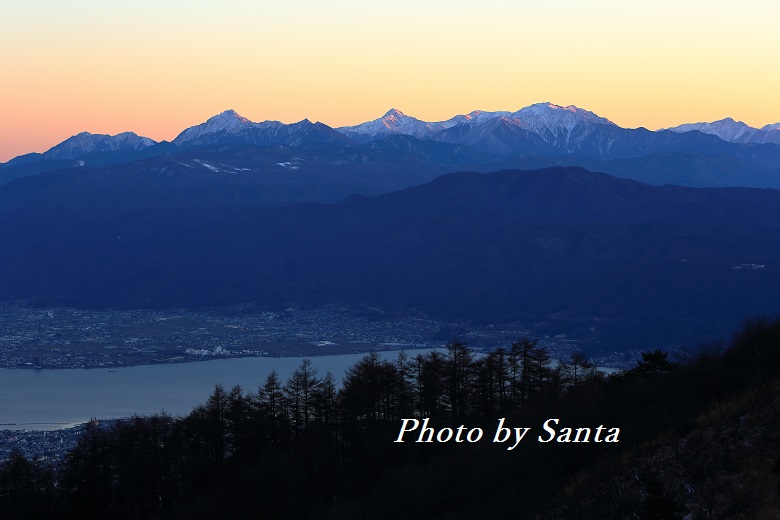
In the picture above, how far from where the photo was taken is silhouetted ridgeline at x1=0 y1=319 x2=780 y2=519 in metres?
25.4

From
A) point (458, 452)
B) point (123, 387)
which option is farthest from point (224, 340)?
point (458, 452)

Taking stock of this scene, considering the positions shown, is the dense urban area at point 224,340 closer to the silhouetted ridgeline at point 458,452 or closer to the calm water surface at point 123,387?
the calm water surface at point 123,387

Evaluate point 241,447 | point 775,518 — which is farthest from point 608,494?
point 241,447

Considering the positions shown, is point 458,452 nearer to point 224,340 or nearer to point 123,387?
point 123,387

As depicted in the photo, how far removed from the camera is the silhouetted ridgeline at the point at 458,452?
2539 centimetres

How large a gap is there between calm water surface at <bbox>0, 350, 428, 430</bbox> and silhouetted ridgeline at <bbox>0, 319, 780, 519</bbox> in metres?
43.3

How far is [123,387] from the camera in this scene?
387 feet

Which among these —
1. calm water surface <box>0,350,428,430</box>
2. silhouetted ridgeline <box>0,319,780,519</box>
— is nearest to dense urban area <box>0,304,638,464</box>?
calm water surface <box>0,350,428,430</box>

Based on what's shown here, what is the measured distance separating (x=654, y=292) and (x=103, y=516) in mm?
154754

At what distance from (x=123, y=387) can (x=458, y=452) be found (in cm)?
8831

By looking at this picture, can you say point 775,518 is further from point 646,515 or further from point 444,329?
point 444,329

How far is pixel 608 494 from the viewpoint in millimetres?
25656

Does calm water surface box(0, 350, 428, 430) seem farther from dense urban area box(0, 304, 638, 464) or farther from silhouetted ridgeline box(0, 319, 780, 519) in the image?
silhouetted ridgeline box(0, 319, 780, 519)

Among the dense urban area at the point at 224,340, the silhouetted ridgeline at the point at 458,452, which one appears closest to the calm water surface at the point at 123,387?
the dense urban area at the point at 224,340
